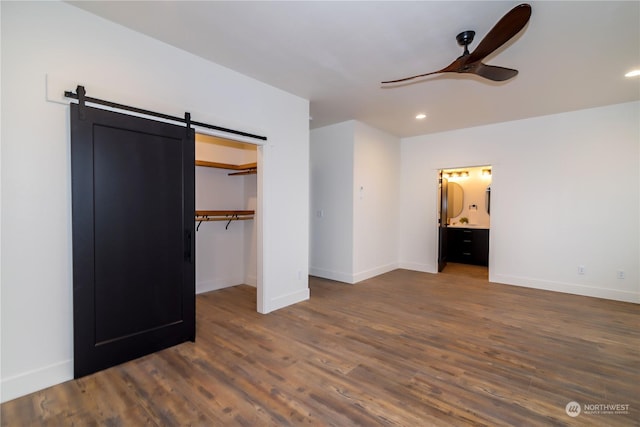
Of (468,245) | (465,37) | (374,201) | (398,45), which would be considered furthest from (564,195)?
(398,45)

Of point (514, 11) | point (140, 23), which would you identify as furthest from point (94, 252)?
point (514, 11)

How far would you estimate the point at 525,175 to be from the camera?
16.9 ft

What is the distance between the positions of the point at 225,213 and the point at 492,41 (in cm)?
376

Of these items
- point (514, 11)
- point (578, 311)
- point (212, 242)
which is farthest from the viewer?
point (212, 242)

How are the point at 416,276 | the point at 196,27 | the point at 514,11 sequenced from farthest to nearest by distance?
Answer: 1. the point at 416,276
2. the point at 196,27
3. the point at 514,11

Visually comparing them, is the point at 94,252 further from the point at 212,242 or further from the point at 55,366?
the point at 212,242

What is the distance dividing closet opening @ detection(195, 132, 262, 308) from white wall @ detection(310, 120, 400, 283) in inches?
52.3

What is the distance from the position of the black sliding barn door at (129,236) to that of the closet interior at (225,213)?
61.6 inches

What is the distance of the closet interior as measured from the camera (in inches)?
182

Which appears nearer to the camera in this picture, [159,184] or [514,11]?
[514,11]

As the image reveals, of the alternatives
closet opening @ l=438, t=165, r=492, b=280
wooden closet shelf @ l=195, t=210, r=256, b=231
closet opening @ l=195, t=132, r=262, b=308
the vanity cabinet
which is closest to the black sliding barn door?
wooden closet shelf @ l=195, t=210, r=256, b=231

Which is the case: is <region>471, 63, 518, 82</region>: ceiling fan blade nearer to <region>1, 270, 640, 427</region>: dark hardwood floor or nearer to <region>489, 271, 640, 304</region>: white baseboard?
<region>1, 270, 640, 427</region>: dark hardwood floor

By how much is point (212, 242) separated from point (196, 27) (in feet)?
10.1

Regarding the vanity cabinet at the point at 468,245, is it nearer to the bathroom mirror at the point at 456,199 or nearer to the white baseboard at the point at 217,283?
the bathroom mirror at the point at 456,199
